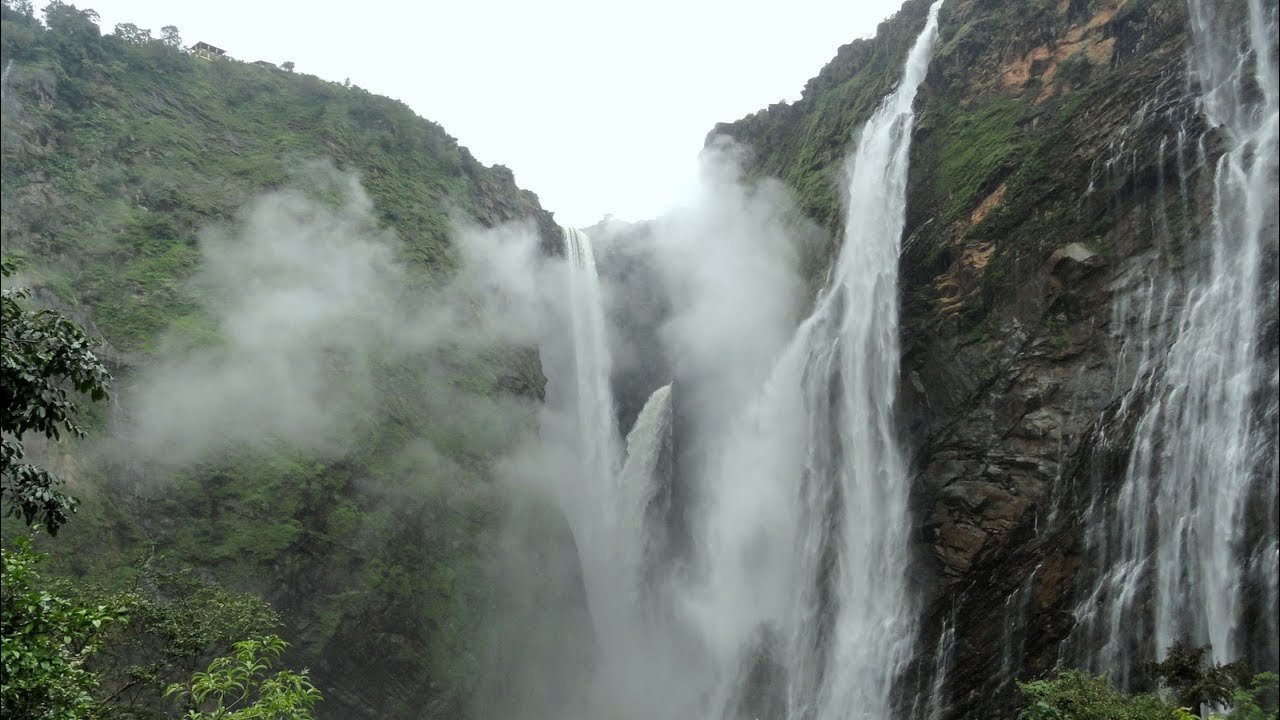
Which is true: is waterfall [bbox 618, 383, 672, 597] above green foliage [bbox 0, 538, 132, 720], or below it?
above

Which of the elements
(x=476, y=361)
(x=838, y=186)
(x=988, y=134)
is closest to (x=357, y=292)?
(x=476, y=361)

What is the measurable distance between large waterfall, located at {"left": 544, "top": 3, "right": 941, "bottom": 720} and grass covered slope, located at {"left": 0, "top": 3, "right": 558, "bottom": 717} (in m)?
7.33

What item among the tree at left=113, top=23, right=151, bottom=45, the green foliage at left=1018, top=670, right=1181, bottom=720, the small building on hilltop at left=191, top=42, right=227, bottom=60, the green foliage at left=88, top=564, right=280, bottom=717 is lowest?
the green foliage at left=88, top=564, right=280, bottom=717

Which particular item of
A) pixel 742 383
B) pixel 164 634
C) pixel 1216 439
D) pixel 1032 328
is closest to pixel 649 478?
pixel 742 383

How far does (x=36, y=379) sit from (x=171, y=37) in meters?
37.2

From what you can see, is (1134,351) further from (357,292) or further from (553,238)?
(553,238)

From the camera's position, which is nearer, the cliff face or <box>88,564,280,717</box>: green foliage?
<box>88,564,280,717</box>: green foliage

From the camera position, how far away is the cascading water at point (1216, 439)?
12828 mm

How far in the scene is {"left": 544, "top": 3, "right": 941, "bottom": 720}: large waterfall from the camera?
22.9m

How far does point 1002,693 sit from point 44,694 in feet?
57.9

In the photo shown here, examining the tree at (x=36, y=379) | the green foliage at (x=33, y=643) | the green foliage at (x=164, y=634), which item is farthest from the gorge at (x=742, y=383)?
the green foliage at (x=33, y=643)

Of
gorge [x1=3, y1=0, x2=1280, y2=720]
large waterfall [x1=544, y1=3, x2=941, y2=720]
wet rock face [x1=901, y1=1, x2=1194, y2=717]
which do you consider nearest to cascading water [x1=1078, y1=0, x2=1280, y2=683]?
gorge [x1=3, y1=0, x2=1280, y2=720]

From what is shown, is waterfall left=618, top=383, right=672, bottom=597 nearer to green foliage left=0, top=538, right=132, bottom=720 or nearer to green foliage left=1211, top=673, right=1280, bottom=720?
green foliage left=1211, top=673, right=1280, bottom=720

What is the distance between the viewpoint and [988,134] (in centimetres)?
2439
